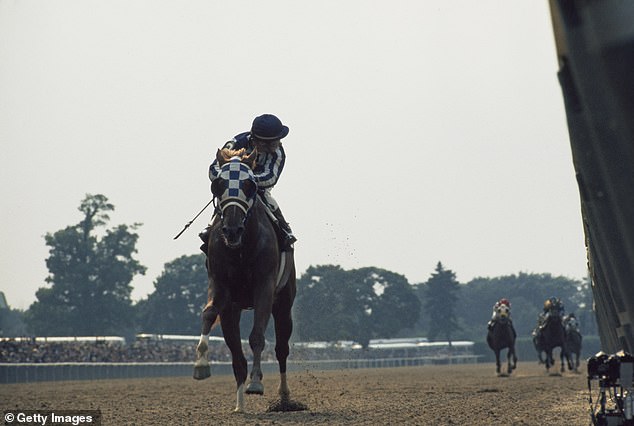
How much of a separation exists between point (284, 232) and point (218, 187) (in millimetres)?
1367

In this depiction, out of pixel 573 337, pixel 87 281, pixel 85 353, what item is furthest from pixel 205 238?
pixel 87 281

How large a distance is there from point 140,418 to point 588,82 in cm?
858

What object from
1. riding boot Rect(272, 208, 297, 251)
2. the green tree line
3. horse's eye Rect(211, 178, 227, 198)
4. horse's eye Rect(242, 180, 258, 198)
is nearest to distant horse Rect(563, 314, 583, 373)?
riding boot Rect(272, 208, 297, 251)

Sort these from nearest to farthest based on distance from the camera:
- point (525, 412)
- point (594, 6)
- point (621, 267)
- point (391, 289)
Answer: point (594, 6), point (621, 267), point (525, 412), point (391, 289)

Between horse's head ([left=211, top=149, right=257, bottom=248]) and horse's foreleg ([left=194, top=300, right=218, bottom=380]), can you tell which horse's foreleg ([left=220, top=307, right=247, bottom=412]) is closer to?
horse's foreleg ([left=194, top=300, right=218, bottom=380])

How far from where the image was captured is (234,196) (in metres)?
10.6

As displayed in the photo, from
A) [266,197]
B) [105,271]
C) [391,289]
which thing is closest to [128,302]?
[105,271]

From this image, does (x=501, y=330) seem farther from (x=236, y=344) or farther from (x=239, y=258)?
(x=239, y=258)

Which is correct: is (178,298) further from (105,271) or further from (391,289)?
(391,289)

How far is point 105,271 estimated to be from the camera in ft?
379

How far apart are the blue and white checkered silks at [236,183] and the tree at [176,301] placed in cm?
11574

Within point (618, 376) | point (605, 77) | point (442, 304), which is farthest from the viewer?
point (442, 304)

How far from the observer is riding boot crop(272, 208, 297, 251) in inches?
467
